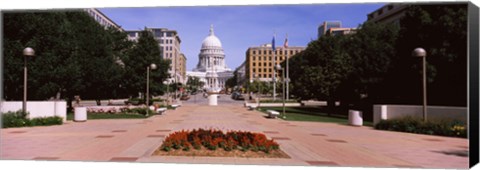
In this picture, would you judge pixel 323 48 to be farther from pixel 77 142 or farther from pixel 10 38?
pixel 77 142

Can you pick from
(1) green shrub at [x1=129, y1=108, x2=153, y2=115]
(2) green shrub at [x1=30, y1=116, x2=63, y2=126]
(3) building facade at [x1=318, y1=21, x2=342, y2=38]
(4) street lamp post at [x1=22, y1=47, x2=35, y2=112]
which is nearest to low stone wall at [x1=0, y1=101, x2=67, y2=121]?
(2) green shrub at [x1=30, y1=116, x2=63, y2=126]

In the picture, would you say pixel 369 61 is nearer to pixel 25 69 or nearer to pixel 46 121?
pixel 46 121

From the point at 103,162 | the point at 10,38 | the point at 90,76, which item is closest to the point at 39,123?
the point at 10,38

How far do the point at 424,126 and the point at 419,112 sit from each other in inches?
84.6

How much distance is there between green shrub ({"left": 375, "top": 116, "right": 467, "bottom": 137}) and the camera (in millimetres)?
19594

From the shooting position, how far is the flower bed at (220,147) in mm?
13234

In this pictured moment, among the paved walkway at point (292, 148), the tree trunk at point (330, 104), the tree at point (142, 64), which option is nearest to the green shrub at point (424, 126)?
the paved walkway at point (292, 148)

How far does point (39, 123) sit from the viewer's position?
2319 centimetres

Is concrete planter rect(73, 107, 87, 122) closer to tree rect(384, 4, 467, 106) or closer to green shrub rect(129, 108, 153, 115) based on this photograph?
green shrub rect(129, 108, 153, 115)

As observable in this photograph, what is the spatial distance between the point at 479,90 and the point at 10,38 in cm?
2130

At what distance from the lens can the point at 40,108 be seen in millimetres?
24250

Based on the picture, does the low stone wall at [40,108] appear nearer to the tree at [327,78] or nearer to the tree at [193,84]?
the tree at [327,78]

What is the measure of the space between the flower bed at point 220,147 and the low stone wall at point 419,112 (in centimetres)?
1065

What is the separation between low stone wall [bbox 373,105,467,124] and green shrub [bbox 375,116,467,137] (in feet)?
1.76
